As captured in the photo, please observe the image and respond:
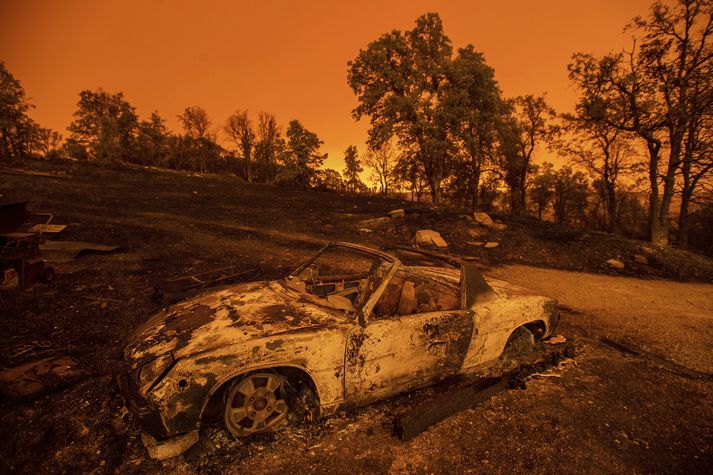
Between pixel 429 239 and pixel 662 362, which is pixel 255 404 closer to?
pixel 662 362

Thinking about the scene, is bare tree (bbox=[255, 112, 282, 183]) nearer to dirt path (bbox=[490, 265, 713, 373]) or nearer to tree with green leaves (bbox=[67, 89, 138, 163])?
tree with green leaves (bbox=[67, 89, 138, 163])

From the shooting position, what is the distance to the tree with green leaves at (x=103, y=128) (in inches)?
1382

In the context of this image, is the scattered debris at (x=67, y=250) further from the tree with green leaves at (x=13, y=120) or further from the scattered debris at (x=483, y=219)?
the tree with green leaves at (x=13, y=120)

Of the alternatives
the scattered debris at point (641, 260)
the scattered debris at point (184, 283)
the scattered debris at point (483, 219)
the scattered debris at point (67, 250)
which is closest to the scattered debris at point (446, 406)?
the scattered debris at point (184, 283)

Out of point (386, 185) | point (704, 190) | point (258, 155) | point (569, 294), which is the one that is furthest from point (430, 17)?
point (258, 155)

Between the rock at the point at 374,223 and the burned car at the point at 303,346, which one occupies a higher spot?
the rock at the point at 374,223

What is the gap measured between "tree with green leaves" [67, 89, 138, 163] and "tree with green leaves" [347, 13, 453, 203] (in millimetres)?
29884

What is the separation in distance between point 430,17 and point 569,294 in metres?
19.9

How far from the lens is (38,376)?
127 inches

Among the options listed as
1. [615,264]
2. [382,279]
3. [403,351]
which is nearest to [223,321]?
[382,279]

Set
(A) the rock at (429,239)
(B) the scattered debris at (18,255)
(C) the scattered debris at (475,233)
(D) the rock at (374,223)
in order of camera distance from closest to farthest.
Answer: (B) the scattered debris at (18,255) < (A) the rock at (429,239) < (C) the scattered debris at (475,233) < (D) the rock at (374,223)

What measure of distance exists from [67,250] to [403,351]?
8835mm

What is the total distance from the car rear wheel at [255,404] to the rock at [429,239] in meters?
9.52

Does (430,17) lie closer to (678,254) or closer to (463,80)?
(463,80)
